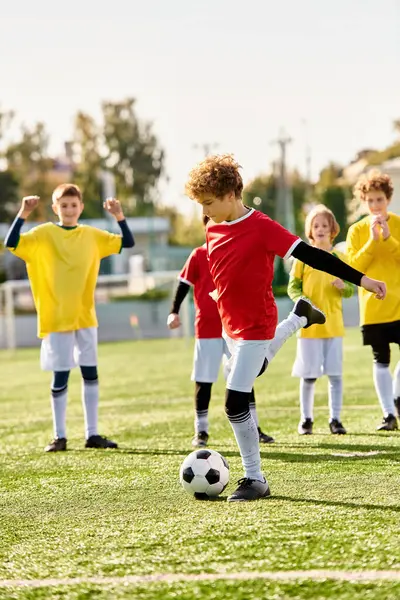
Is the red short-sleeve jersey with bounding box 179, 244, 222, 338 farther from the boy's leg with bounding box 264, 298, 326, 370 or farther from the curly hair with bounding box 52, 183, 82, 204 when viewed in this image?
the boy's leg with bounding box 264, 298, 326, 370

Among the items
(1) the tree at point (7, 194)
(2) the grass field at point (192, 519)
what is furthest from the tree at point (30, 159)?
(2) the grass field at point (192, 519)

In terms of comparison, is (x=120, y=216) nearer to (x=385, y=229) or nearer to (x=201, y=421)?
(x=201, y=421)

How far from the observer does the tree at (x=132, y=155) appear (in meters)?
66.2

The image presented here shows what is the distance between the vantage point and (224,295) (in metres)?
5.16

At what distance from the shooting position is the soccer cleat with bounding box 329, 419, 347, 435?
24.4ft

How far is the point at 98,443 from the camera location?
7.39 m

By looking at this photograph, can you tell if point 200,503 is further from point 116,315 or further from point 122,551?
point 116,315

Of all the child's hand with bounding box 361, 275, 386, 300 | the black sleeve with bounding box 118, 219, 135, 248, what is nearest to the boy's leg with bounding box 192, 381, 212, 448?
the black sleeve with bounding box 118, 219, 135, 248

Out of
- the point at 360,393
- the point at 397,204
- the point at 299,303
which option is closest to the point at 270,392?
the point at 360,393

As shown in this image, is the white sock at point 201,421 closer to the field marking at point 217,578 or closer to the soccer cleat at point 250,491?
the soccer cleat at point 250,491

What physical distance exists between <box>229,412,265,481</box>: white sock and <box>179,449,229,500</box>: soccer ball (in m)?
0.16

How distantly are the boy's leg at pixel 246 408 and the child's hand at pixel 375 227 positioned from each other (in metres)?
2.27

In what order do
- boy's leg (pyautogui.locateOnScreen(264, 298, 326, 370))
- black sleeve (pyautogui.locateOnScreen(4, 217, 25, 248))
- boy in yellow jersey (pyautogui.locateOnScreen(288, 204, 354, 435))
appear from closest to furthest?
boy's leg (pyautogui.locateOnScreen(264, 298, 326, 370))
black sleeve (pyautogui.locateOnScreen(4, 217, 25, 248))
boy in yellow jersey (pyautogui.locateOnScreen(288, 204, 354, 435))

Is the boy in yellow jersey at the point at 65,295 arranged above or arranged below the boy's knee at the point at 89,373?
above
